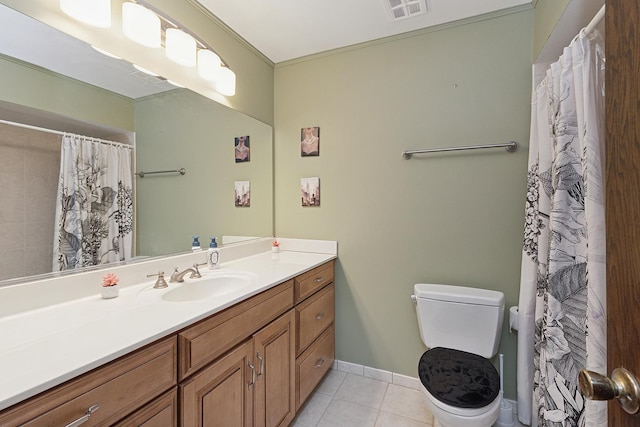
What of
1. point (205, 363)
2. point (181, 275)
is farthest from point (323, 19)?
point (205, 363)

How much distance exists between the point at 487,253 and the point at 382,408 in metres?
1.14

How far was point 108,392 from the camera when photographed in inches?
27.4

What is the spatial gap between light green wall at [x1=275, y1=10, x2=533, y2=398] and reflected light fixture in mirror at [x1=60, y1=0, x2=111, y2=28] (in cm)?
123

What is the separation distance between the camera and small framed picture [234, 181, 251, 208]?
199 cm

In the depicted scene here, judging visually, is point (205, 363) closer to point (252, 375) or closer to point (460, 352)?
point (252, 375)

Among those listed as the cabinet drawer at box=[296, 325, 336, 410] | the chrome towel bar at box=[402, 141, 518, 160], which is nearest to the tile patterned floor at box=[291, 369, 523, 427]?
the cabinet drawer at box=[296, 325, 336, 410]

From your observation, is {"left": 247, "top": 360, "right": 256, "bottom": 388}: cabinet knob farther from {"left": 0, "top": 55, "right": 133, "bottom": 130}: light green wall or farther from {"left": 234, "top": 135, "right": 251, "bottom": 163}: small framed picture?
{"left": 234, "top": 135, "right": 251, "bottom": 163}: small framed picture

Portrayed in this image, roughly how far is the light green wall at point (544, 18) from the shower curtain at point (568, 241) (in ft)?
0.83

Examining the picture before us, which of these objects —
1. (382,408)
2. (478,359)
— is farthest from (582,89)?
(382,408)

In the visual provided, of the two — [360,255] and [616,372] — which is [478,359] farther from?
[616,372]

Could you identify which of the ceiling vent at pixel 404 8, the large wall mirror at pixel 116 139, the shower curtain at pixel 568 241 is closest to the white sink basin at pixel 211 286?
the large wall mirror at pixel 116 139

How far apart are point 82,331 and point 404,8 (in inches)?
82.7

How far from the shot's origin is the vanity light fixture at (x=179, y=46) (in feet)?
4.58

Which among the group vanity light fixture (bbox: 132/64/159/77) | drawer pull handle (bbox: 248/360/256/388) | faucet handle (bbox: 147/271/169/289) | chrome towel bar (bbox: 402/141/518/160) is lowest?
drawer pull handle (bbox: 248/360/256/388)
